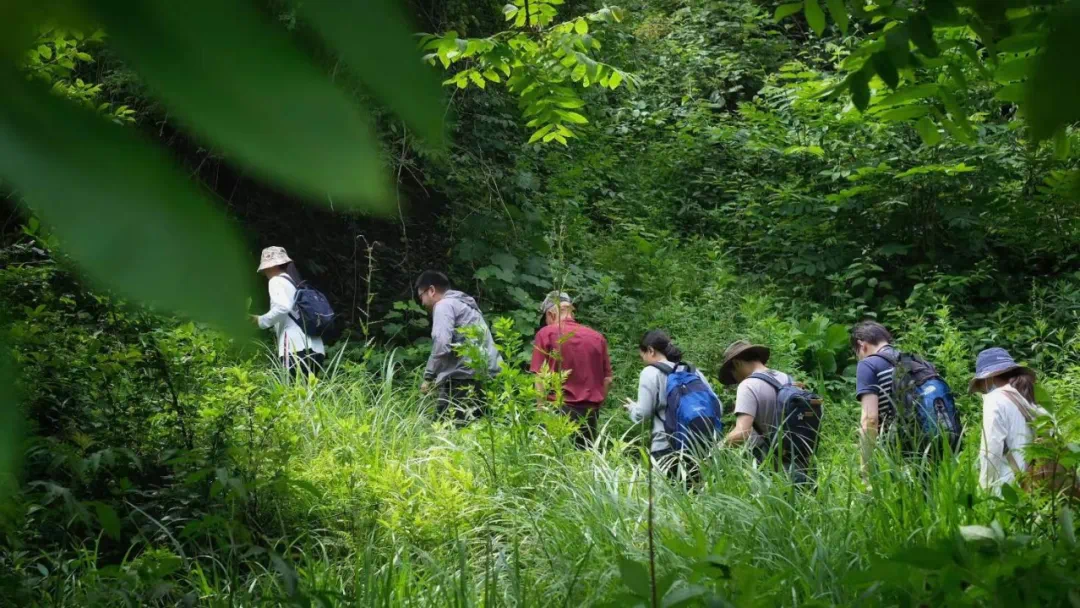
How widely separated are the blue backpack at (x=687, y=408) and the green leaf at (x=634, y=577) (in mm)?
3402

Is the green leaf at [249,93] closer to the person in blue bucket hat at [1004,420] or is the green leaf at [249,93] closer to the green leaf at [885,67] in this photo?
the green leaf at [885,67]

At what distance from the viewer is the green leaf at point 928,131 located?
2164 mm

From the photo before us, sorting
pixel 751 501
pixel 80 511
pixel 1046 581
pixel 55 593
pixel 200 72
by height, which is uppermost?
pixel 200 72

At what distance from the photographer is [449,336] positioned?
668 cm

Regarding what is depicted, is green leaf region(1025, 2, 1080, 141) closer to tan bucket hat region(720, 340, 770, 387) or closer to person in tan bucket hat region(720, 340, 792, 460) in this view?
person in tan bucket hat region(720, 340, 792, 460)

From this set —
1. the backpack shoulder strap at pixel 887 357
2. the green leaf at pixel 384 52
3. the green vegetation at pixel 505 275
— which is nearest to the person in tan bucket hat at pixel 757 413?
the green vegetation at pixel 505 275

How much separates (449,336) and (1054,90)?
620cm

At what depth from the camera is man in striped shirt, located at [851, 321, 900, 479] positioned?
18.1 feet

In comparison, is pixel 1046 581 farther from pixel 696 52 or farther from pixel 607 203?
pixel 696 52

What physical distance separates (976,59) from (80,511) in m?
2.60

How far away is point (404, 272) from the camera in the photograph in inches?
365

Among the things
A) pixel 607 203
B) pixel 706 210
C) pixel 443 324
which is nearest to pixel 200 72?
pixel 443 324

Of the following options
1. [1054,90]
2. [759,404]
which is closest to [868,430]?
[759,404]

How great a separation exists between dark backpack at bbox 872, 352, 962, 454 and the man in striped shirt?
0.41ft
